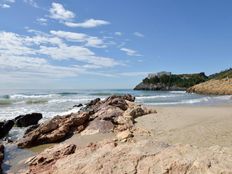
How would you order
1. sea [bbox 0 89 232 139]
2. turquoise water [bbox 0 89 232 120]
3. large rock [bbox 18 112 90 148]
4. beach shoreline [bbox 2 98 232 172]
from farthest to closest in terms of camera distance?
turquoise water [bbox 0 89 232 120] → sea [bbox 0 89 232 139] → large rock [bbox 18 112 90 148] → beach shoreline [bbox 2 98 232 172]

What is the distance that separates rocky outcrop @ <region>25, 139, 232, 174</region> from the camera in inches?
237

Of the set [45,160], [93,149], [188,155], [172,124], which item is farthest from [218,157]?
[172,124]

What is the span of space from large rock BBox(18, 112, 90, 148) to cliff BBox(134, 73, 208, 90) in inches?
4403

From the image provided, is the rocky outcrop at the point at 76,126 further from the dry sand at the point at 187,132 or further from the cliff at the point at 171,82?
the cliff at the point at 171,82

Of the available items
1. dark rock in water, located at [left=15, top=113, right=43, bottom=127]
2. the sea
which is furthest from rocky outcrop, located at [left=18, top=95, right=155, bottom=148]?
dark rock in water, located at [left=15, top=113, right=43, bottom=127]

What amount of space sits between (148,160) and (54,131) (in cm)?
964

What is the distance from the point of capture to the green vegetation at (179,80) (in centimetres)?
13050

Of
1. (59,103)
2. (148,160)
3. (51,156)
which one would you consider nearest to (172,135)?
(51,156)

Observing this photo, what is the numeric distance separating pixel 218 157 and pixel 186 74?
148 m

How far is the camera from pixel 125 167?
256 inches

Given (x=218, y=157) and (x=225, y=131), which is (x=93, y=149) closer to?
(x=218, y=157)

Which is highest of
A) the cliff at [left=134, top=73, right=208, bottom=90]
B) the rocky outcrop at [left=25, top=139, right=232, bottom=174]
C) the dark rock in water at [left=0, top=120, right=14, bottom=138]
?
the cliff at [left=134, top=73, right=208, bottom=90]

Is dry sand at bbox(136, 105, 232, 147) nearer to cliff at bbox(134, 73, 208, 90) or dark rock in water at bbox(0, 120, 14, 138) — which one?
dark rock in water at bbox(0, 120, 14, 138)

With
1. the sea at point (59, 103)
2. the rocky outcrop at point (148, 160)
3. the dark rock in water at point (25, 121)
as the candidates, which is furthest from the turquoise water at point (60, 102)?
the rocky outcrop at point (148, 160)
